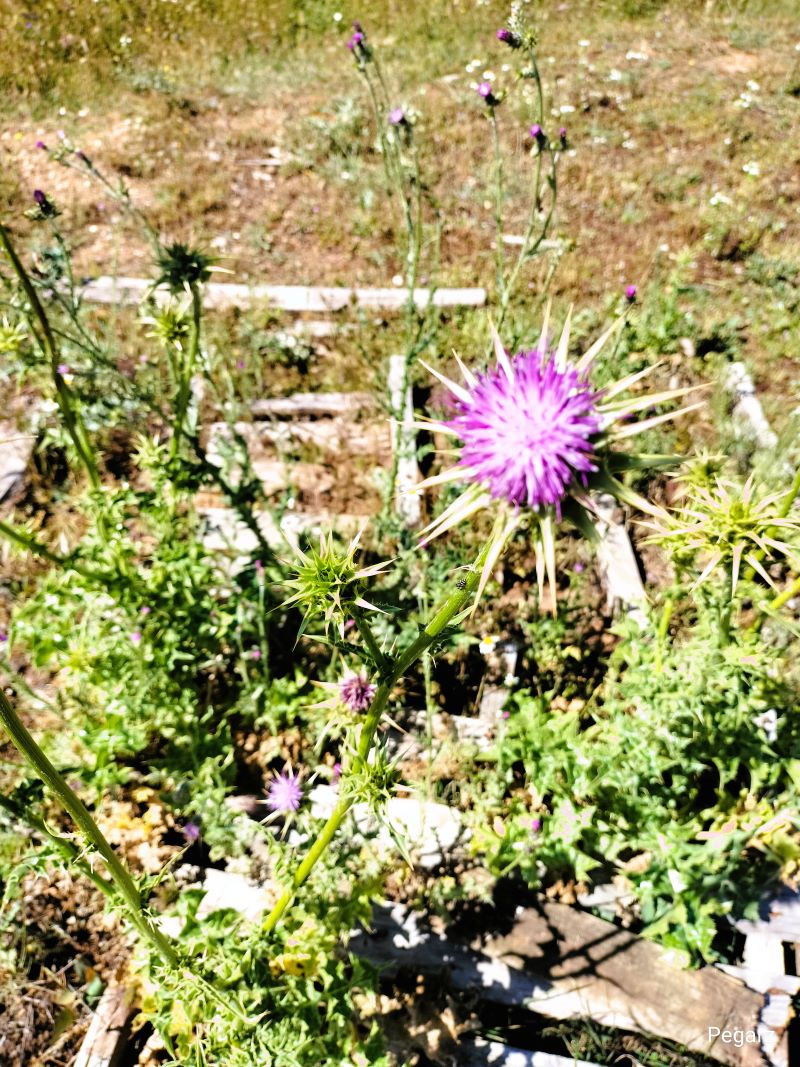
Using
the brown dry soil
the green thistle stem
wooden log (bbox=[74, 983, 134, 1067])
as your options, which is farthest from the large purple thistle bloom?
the brown dry soil

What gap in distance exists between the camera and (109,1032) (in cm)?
291

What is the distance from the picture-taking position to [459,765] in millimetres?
3719

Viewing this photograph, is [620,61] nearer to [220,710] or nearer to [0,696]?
[220,710]

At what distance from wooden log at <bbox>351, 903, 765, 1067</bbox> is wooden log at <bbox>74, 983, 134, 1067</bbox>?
97 centimetres

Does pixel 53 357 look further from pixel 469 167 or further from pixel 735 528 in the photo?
pixel 469 167

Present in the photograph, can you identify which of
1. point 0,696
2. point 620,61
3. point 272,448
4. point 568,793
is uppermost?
point 620,61

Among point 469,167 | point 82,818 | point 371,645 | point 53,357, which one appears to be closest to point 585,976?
point 371,645

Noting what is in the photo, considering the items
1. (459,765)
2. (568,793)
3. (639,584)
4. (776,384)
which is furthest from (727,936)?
(776,384)

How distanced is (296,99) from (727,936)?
34.9 feet

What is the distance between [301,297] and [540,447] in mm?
5280

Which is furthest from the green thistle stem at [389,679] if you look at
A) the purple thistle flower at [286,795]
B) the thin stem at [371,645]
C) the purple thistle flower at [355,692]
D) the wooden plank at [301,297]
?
the wooden plank at [301,297]

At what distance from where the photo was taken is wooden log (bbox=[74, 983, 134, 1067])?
2842 mm

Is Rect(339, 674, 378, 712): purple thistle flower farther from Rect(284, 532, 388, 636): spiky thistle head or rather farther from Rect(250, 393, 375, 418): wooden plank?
Rect(250, 393, 375, 418): wooden plank

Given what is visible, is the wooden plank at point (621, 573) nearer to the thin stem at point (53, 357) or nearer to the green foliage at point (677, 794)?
the green foliage at point (677, 794)
